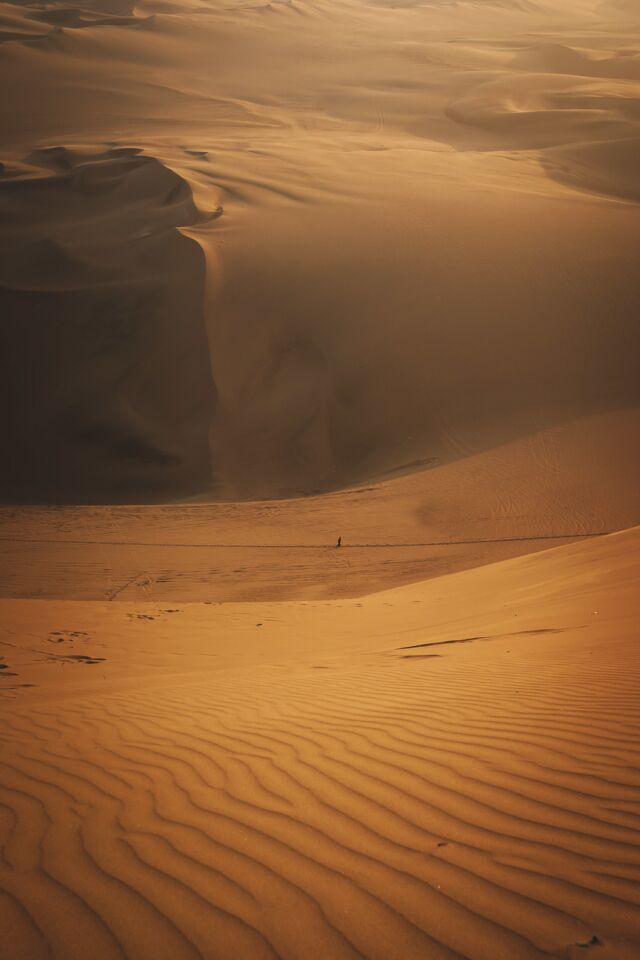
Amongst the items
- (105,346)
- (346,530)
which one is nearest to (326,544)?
(346,530)

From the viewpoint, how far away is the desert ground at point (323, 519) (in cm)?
237

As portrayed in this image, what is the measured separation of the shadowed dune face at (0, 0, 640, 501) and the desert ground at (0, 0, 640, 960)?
104mm

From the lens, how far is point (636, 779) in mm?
2904

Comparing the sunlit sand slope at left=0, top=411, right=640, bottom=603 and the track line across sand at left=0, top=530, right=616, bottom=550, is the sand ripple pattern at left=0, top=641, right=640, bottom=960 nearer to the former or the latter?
the sunlit sand slope at left=0, top=411, right=640, bottom=603

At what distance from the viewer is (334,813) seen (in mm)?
2738

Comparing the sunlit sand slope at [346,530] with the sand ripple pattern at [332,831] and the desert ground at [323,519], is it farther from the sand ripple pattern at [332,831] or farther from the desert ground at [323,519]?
the sand ripple pattern at [332,831]

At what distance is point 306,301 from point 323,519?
775 cm

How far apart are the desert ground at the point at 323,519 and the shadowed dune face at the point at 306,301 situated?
0.10 metres

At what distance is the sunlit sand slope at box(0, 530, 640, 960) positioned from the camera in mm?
2098

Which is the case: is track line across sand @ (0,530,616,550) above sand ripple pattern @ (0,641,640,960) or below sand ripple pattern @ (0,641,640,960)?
below

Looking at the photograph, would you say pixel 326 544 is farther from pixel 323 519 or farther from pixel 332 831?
pixel 332 831

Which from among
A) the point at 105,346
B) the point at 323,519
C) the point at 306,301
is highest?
the point at 306,301

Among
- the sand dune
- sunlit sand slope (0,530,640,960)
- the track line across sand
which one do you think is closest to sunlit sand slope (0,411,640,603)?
the track line across sand

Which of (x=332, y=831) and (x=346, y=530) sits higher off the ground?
(x=332, y=831)
